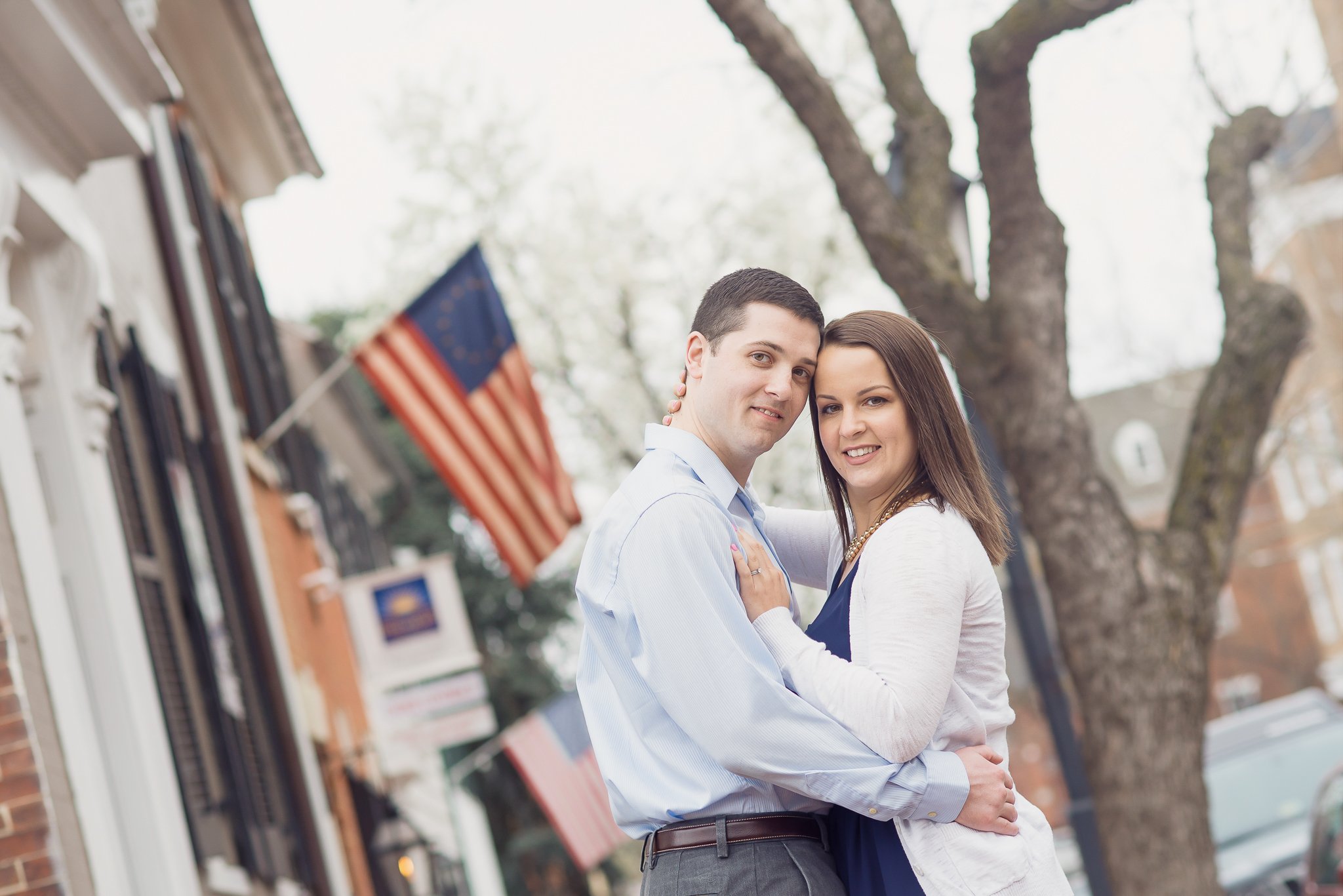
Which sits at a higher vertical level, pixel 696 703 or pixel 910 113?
pixel 910 113

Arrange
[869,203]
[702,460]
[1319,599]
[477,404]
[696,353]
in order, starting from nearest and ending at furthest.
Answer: [702,460] < [696,353] < [869,203] < [477,404] < [1319,599]

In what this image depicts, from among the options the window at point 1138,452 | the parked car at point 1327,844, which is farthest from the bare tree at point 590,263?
the window at point 1138,452

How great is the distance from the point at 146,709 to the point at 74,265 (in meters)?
1.75

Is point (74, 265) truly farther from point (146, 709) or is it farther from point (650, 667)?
point (650, 667)

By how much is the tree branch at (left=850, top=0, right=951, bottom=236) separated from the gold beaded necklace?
3.40 metres

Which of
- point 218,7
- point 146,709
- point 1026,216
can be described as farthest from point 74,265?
point 218,7

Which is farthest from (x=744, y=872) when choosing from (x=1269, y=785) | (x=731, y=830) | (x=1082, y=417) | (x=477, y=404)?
(x=1269, y=785)

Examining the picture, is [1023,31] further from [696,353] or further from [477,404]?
[477,404]

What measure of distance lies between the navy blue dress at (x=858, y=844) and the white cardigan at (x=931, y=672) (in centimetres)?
3

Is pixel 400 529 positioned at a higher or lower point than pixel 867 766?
higher

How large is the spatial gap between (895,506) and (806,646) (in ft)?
1.25

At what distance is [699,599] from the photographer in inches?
104

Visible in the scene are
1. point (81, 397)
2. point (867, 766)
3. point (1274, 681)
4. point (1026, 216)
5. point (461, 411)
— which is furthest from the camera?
point (1274, 681)

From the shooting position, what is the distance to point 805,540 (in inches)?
138
